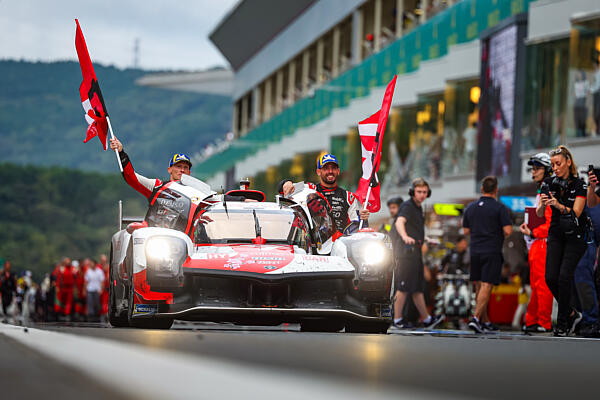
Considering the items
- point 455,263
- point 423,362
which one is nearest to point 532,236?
point 455,263

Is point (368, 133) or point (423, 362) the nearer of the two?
point (423, 362)

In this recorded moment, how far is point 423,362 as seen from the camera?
5.44 metres

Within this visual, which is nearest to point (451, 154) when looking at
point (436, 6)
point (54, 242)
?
point (436, 6)

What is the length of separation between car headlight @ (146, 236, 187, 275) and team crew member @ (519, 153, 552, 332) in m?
4.25

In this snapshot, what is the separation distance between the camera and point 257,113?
7012 centimetres

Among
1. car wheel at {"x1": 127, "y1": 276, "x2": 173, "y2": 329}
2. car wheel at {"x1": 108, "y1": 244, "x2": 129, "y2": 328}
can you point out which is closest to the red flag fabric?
car wheel at {"x1": 108, "y1": 244, "x2": 129, "y2": 328}

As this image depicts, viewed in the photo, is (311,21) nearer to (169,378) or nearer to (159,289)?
(159,289)

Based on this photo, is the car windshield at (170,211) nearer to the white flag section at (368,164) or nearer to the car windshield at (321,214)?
the car windshield at (321,214)

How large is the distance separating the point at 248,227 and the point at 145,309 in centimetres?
129

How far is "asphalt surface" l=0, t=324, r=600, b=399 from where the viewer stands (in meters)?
4.25

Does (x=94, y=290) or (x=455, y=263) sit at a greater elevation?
(x=455, y=263)

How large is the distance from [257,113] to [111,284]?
58.4m

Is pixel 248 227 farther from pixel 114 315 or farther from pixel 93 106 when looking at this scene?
pixel 93 106

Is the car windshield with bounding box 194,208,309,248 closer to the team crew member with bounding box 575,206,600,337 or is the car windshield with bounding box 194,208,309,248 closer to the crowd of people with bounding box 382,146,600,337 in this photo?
the crowd of people with bounding box 382,146,600,337
